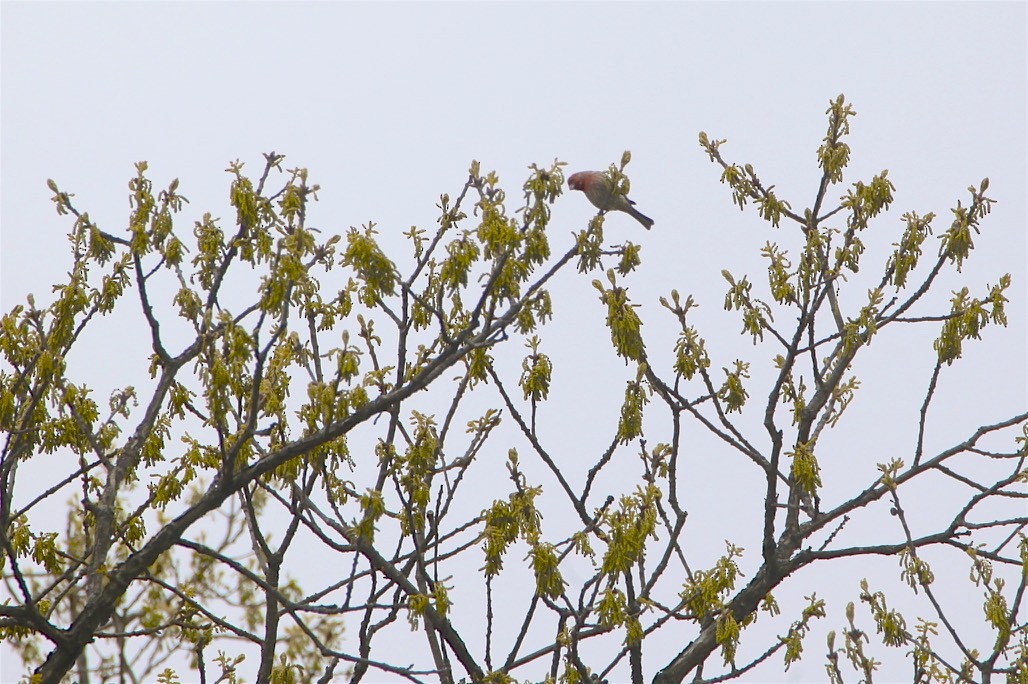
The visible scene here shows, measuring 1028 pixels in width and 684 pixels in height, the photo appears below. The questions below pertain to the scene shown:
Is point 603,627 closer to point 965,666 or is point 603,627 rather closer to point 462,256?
point 462,256

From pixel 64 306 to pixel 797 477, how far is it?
4737 mm

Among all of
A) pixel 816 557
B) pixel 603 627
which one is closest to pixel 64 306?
Result: pixel 603 627

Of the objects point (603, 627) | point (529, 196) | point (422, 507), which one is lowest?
point (603, 627)

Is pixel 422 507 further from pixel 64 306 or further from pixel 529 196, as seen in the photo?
pixel 64 306

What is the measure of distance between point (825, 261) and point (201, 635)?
16.1ft

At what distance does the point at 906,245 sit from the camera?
308 inches

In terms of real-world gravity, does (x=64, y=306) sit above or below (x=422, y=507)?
above

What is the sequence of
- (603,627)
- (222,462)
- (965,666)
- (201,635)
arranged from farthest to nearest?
(965,666) < (201,635) < (222,462) < (603,627)

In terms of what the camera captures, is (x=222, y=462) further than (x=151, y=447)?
No

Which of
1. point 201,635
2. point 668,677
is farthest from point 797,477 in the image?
point 201,635

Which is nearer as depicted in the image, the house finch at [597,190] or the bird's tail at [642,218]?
the house finch at [597,190]

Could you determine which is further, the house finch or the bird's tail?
the bird's tail

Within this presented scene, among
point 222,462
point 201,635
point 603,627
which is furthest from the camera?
point 201,635

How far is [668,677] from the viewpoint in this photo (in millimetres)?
7887
